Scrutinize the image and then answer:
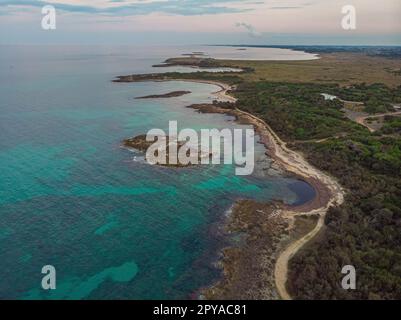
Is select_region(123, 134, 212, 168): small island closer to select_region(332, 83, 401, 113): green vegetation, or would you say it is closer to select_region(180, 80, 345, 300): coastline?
select_region(180, 80, 345, 300): coastline

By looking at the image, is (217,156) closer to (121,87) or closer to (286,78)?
(121,87)

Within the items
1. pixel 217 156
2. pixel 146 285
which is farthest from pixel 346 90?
pixel 146 285

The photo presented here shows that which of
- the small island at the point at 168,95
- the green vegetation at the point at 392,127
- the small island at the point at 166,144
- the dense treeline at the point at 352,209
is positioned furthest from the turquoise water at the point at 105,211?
the small island at the point at 168,95

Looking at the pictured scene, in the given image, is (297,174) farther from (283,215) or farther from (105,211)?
(105,211)

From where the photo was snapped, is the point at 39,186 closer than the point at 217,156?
Yes

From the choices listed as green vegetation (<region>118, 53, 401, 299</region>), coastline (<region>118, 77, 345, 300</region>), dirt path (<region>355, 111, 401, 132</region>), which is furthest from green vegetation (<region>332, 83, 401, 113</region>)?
coastline (<region>118, 77, 345, 300</region>)

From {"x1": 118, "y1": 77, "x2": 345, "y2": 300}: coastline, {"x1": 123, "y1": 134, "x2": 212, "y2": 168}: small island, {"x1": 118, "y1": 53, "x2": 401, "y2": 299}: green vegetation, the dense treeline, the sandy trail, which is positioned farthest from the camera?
{"x1": 123, "y1": 134, "x2": 212, "y2": 168}: small island
